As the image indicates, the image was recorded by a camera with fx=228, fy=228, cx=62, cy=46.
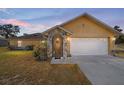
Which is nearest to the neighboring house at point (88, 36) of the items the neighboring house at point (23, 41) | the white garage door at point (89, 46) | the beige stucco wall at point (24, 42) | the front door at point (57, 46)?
the white garage door at point (89, 46)

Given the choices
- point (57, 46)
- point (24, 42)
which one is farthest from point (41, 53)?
point (24, 42)

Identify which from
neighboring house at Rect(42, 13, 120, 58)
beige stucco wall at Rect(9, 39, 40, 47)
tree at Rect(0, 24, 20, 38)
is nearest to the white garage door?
neighboring house at Rect(42, 13, 120, 58)

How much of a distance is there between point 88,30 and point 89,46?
1654 millimetres

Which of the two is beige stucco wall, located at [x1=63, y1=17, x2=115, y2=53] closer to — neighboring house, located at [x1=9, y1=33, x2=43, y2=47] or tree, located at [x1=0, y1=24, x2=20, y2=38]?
neighboring house, located at [x1=9, y1=33, x2=43, y2=47]

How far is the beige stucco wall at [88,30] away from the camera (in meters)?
23.3

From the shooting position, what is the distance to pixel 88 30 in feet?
76.9

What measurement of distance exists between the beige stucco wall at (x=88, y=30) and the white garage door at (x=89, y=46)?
42 cm

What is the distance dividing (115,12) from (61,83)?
3150 cm

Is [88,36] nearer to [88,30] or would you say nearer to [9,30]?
[88,30]

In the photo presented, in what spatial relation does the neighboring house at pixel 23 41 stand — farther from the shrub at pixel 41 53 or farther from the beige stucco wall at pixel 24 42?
the shrub at pixel 41 53

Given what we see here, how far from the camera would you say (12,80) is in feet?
34.1

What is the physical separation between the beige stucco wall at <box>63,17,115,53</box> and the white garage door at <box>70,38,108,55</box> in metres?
0.42

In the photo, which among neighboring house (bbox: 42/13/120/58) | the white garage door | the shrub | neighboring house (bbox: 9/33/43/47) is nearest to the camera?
the shrub

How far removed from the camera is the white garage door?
23469 millimetres
